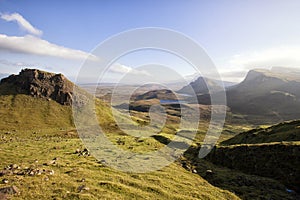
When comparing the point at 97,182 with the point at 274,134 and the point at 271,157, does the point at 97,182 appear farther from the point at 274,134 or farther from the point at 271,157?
the point at 274,134

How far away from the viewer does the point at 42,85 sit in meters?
141

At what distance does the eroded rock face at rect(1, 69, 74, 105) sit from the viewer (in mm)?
138125

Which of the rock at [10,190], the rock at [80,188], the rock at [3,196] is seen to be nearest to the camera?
the rock at [3,196]

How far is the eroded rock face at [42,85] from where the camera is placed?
138125mm

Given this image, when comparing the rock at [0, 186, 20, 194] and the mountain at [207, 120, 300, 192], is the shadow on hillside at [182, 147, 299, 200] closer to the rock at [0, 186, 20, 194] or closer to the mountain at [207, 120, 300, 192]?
the mountain at [207, 120, 300, 192]

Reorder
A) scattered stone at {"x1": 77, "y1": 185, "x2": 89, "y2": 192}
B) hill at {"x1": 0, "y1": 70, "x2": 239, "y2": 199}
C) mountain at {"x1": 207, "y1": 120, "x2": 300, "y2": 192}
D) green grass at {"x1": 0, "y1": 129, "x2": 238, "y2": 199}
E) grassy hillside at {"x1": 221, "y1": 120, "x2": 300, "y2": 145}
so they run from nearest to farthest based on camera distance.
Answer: hill at {"x1": 0, "y1": 70, "x2": 239, "y2": 199} < green grass at {"x1": 0, "y1": 129, "x2": 238, "y2": 199} < scattered stone at {"x1": 77, "y1": 185, "x2": 89, "y2": 192} < mountain at {"x1": 207, "y1": 120, "x2": 300, "y2": 192} < grassy hillside at {"x1": 221, "y1": 120, "x2": 300, "y2": 145}

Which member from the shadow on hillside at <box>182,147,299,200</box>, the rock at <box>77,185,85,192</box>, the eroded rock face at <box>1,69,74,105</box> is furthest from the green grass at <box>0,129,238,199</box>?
the eroded rock face at <box>1,69,74,105</box>

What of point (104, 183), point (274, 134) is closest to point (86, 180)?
point (104, 183)

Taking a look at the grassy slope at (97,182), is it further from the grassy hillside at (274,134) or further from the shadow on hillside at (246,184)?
the grassy hillside at (274,134)

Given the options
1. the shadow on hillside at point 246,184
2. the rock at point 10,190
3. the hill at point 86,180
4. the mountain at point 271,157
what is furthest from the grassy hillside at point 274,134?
the rock at point 10,190

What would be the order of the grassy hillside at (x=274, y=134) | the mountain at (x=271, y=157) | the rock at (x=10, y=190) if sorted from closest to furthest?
the rock at (x=10, y=190), the mountain at (x=271, y=157), the grassy hillside at (x=274, y=134)

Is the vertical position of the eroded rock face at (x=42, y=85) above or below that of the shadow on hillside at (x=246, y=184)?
above

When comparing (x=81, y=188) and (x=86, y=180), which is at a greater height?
(x=81, y=188)

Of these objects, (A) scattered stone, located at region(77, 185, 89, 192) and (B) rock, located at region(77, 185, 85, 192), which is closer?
(B) rock, located at region(77, 185, 85, 192)
